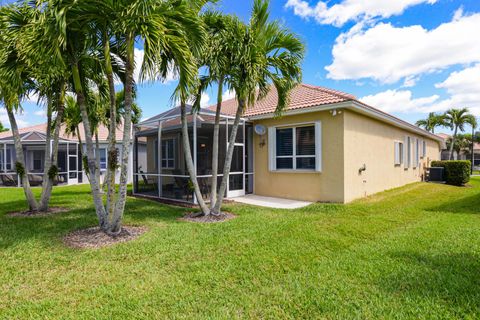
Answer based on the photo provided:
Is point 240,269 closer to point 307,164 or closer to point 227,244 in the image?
point 227,244

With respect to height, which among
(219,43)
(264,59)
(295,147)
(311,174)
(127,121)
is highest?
(219,43)

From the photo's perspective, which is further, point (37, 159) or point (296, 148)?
point (37, 159)

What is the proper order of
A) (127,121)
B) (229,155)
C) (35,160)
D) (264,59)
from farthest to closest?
(35,160) → (229,155) → (264,59) → (127,121)

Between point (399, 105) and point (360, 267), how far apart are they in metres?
42.4

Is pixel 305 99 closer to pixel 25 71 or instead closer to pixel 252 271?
pixel 252 271

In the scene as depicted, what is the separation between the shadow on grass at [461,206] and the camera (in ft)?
30.9

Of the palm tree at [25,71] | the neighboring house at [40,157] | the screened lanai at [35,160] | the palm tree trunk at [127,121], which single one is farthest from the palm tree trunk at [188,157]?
the screened lanai at [35,160]

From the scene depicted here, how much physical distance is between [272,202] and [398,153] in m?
9.46

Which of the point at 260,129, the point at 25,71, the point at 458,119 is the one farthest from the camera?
the point at 458,119

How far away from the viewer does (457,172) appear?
18125mm

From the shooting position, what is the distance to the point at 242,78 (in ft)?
25.2

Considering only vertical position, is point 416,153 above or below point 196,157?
above

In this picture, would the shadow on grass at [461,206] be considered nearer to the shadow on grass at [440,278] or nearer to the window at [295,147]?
the window at [295,147]

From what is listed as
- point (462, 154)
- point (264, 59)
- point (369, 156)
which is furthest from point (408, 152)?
point (462, 154)
